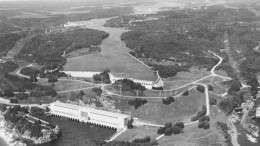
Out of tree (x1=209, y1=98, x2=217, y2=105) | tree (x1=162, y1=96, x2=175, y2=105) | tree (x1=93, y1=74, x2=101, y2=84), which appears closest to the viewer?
tree (x1=162, y1=96, x2=175, y2=105)

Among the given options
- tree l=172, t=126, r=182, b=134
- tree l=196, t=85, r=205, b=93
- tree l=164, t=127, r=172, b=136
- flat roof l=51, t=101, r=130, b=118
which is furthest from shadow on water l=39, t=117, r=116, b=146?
tree l=196, t=85, r=205, b=93

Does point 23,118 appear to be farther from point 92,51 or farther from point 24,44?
point 24,44

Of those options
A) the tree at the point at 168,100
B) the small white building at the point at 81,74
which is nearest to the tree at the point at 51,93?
the small white building at the point at 81,74

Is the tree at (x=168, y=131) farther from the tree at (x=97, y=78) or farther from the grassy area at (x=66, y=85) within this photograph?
the tree at (x=97, y=78)

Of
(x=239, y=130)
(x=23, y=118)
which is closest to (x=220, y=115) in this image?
(x=239, y=130)

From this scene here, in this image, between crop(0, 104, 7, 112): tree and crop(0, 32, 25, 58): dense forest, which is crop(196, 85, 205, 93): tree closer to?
crop(0, 104, 7, 112): tree
